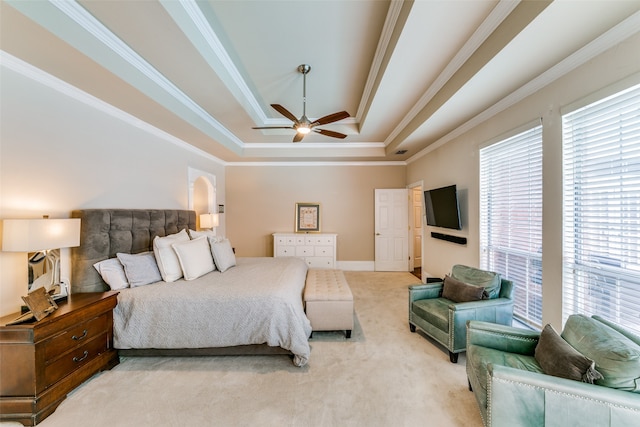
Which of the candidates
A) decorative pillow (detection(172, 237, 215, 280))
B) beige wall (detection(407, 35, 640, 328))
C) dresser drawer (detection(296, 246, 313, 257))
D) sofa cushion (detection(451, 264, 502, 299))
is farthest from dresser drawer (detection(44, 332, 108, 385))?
beige wall (detection(407, 35, 640, 328))

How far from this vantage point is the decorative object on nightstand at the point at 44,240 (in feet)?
5.44

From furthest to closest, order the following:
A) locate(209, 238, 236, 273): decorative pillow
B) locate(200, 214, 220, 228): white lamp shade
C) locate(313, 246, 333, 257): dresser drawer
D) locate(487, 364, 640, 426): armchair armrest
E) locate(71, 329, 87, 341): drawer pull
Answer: locate(313, 246, 333, 257): dresser drawer
locate(200, 214, 220, 228): white lamp shade
locate(209, 238, 236, 273): decorative pillow
locate(71, 329, 87, 341): drawer pull
locate(487, 364, 640, 426): armchair armrest

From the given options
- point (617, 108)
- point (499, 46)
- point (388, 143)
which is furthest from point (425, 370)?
point (388, 143)

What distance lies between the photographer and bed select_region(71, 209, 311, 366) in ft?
7.09

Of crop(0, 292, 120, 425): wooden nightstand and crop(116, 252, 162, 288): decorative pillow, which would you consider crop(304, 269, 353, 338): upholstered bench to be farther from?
crop(0, 292, 120, 425): wooden nightstand

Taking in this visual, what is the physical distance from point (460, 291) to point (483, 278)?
0.29 meters

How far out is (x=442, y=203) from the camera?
3777 mm

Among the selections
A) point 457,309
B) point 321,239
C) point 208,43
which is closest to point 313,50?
point 208,43

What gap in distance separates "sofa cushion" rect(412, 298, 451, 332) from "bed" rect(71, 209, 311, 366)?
4.22ft

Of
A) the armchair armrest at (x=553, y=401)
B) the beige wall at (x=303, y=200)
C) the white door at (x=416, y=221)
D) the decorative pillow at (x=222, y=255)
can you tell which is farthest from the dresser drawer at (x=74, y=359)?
A: the white door at (x=416, y=221)

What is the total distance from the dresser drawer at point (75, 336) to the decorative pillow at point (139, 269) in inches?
15.1

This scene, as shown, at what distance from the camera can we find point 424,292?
280 cm

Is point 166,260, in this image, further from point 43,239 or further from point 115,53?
point 115,53

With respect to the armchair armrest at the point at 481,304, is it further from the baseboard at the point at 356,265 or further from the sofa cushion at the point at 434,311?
the baseboard at the point at 356,265
